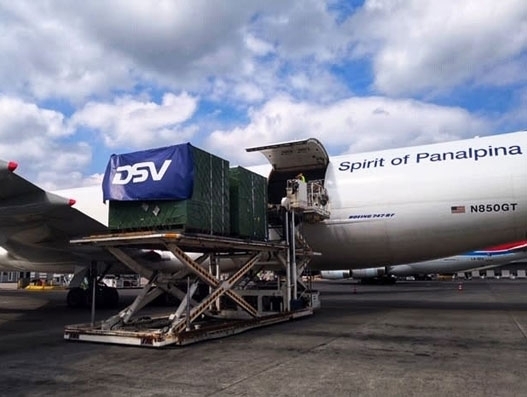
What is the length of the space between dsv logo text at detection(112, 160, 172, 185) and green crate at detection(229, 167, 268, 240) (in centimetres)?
228

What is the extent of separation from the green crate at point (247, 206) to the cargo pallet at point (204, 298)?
0.44m

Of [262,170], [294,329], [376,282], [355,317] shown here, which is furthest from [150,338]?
[376,282]

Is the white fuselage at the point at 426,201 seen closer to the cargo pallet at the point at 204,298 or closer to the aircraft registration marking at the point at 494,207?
the aircraft registration marking at the point at 494,207

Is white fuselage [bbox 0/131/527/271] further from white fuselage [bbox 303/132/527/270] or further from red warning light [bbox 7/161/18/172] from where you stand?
red warning light [bbox 7/161/18/172]

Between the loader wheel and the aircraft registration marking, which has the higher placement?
the aircraft registration marking

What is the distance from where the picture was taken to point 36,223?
13266mm

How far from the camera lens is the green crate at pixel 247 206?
1119 cm

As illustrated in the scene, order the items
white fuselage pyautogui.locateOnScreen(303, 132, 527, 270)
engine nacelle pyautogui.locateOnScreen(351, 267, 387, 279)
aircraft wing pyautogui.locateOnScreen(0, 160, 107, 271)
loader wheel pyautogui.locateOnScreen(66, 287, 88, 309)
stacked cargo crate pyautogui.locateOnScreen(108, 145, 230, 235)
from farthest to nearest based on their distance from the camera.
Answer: engine nacelle pyautogui.locateOnScreen(351, 267, 387, 279)
loader wheel pyautogui.locateOnScreen(66, 287, 88, 309)
white fuselage pyautogui.locateOnScreen(303, 132, 527, 270)
aircraft wing pyautogui.locateOnScreen(0, 160, 107, 271)
stacked cargo crate pyautogui.locateOnScreen(108, 145, 230, 235)

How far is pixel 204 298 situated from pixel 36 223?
5.89m

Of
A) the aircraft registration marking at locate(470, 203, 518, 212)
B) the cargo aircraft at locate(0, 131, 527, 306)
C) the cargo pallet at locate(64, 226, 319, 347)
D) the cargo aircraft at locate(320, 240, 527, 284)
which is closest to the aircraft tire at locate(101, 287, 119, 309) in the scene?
the cargo aircraft at locate(0, 131, 527, 306)

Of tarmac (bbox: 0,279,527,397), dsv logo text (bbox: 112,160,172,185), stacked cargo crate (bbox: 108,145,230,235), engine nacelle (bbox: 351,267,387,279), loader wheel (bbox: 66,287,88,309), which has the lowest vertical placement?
tarmac (bbox: 0,279,527,397)

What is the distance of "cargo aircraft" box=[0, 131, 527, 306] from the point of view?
476 inches

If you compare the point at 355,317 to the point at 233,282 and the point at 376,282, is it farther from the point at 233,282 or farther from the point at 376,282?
the point at 376,282

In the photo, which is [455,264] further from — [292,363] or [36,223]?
[292,363]
